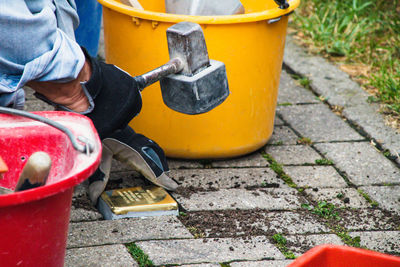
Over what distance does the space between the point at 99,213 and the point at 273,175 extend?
31.6 inches

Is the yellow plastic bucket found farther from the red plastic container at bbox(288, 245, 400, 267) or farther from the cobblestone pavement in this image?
the red plastic container at bbox(288, 245, 400, 267)

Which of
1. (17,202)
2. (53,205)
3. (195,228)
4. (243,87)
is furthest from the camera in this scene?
(243,87)

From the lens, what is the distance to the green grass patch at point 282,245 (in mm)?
2121

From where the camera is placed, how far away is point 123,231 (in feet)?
7.30

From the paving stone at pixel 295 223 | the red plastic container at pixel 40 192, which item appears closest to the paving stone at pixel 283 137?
the paving stone at pixel 295 223

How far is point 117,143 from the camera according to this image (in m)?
2.43

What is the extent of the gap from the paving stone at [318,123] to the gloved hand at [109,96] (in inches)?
50.8

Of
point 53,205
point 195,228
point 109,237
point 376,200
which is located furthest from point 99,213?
point 376,200

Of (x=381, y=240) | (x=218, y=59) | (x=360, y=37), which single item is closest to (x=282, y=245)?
(x=381, y=240)

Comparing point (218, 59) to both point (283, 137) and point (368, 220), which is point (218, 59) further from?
point (368, 220)

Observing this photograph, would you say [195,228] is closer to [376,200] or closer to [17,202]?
[376,200]

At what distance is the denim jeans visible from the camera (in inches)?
69.2

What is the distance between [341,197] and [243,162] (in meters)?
0.49

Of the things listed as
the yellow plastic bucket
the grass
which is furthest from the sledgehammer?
the grass
